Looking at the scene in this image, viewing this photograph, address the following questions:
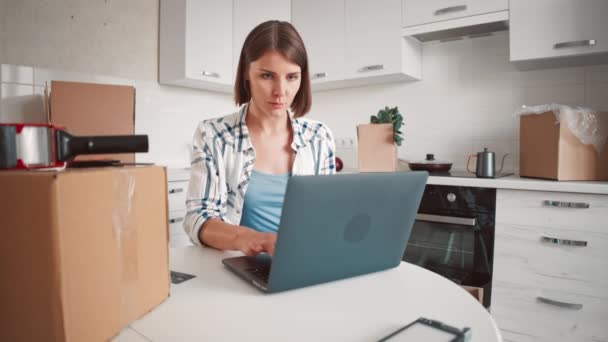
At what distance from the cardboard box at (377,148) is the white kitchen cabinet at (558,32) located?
0.78 meters

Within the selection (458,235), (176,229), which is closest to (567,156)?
(458,235)

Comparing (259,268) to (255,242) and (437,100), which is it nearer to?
(255,242)

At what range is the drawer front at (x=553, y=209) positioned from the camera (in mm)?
1752

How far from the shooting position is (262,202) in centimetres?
135

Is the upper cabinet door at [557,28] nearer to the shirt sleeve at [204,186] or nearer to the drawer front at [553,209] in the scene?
the drawer front at [553,209]

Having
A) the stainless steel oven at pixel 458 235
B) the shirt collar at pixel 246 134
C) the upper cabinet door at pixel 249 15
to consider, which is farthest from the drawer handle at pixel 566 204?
the upper cabinet door at pixel 249 15

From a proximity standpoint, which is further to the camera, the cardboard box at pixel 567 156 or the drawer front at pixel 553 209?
the cardboard box at pixel 567 156

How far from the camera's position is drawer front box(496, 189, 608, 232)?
175cm

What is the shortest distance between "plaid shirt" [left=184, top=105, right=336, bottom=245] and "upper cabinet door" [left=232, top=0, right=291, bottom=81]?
1.63 m

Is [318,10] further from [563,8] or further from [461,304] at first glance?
[461,304]

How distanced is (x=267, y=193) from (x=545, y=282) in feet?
4.54

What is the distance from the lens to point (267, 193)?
135cm

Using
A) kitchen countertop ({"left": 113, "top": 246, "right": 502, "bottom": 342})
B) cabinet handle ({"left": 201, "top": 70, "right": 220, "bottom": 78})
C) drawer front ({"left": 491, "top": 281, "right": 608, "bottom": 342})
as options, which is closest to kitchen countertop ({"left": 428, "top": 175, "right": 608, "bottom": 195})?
drawer front ({"left": 491, "top": 281, "right": 608, "bottom": 342})

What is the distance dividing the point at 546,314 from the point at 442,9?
5.66ft
